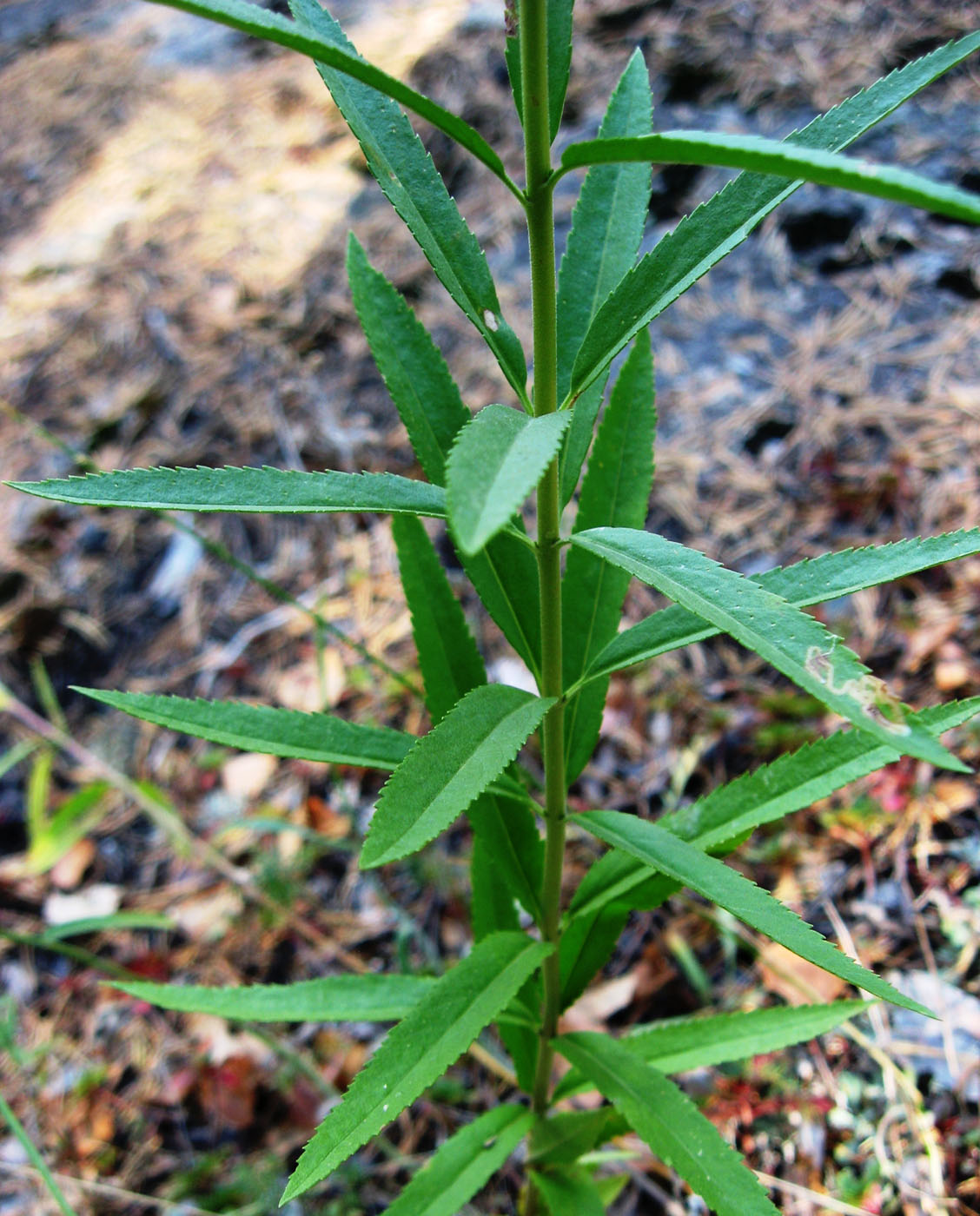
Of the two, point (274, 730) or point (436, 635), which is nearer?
point (274, 730)

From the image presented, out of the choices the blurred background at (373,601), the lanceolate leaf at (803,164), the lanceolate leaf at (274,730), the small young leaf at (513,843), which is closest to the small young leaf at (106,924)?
the blurred background at (373,601)

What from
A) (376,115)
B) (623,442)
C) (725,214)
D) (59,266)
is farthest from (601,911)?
(59,266)

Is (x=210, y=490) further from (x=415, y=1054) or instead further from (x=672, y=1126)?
(x=672, y=1126)

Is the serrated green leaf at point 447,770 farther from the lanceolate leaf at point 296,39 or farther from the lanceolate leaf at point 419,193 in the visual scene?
the lanceolate leaf at point 296,39

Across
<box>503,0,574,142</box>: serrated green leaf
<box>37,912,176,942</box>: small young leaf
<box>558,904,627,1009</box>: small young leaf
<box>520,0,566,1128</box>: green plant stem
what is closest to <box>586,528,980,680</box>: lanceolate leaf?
<box>520,0,566,1128</box>: green plant stem

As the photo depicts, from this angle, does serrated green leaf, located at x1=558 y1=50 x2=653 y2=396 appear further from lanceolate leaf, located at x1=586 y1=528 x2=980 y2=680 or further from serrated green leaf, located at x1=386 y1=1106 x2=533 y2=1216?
serrated green leaf, located at x1=386 y1=1106 x2=533 y2=1216

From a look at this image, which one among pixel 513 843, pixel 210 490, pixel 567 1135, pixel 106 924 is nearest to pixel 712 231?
pixel 210 490
